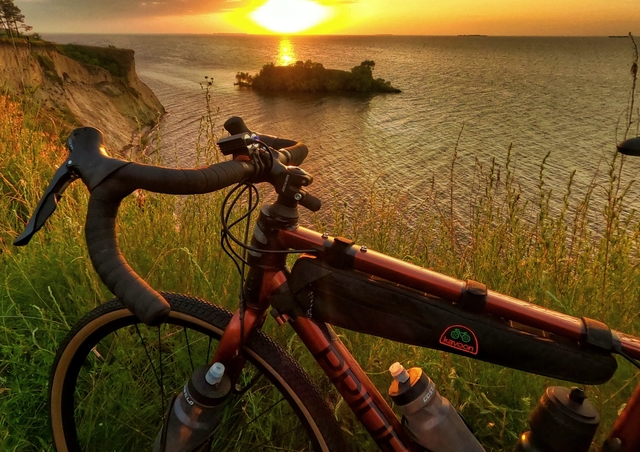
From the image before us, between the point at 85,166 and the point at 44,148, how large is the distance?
516cm

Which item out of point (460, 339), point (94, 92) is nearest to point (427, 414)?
point (460, 339)

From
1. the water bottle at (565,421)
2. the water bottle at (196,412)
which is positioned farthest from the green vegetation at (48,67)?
the water bottle at (565,421)

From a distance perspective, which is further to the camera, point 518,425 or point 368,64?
point 368,64

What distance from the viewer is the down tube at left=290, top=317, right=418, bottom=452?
1.54 meters

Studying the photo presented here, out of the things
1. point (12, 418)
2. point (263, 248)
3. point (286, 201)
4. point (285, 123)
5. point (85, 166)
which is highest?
point (85, 166)

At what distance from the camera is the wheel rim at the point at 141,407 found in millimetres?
2189

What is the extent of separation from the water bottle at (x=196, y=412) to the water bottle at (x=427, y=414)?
63 centimetres

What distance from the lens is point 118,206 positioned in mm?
1102

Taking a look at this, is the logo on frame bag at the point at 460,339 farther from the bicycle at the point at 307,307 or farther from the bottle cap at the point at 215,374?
the bottle cap at the point at 215,374

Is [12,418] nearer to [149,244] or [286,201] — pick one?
[149,244]

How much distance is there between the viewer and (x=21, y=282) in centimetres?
300

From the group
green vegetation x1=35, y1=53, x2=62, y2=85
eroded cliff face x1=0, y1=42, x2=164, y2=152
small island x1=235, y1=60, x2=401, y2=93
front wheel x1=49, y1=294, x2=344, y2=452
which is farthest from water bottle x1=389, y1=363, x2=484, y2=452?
small island x1=235, y1=60, x2=401, y2=93

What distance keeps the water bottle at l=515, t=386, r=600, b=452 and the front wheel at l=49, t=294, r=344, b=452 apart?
747 millimetres

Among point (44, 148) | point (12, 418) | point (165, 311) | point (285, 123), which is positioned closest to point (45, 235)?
point (12, 418)
